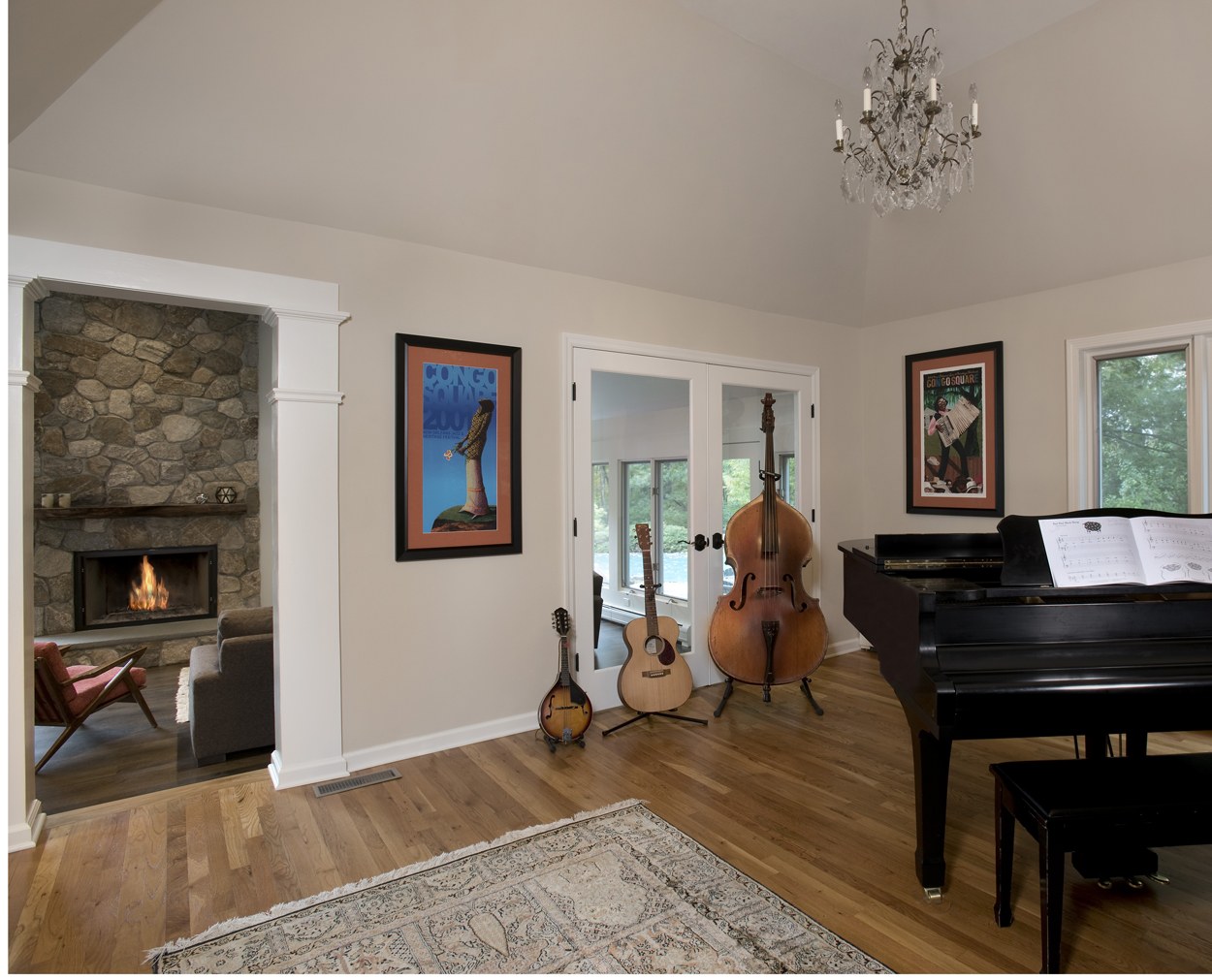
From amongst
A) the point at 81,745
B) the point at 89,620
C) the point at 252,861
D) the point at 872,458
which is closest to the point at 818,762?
the point at 252,861

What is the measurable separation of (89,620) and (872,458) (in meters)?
6.16

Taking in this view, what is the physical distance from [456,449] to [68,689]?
2421 mm

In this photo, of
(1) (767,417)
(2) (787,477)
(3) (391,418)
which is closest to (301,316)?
(3) (391,418)

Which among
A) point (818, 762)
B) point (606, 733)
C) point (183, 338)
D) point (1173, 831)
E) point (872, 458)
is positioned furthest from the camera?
point (183, 338)

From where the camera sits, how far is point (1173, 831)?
179cm

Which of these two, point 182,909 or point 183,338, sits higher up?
point 183,338

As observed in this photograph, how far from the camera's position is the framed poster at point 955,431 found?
176 inches

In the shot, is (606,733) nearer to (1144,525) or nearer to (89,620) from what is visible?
(1144,525)

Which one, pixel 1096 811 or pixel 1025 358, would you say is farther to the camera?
pixel 1025 358

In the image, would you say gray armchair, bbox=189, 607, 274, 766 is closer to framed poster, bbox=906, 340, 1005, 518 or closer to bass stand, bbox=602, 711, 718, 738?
bass stand, bbox=602, 711, 718, 738

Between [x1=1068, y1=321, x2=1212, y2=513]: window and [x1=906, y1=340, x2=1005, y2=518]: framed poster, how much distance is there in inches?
17.8

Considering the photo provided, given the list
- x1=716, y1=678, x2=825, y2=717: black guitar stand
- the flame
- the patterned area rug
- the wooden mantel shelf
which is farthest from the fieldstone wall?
the patterned area rug

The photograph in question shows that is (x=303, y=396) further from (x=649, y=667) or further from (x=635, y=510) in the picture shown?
(x=649, y=667)

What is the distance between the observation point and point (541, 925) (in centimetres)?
207
